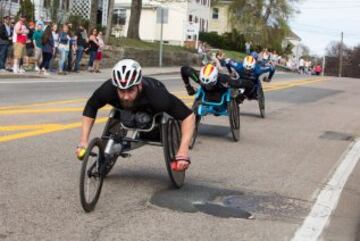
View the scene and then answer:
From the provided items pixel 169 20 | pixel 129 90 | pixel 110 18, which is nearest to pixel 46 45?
pixel 110 18

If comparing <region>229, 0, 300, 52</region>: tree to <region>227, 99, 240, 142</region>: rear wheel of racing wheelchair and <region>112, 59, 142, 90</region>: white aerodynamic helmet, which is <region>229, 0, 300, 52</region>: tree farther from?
<region>112, 59, 142, 90</region>: white aerodynamic helmet

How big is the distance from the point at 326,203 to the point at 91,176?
2749mm

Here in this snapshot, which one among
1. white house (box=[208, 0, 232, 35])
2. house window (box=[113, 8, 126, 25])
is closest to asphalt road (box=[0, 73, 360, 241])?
house window (box=[113, 8, 126, 25])

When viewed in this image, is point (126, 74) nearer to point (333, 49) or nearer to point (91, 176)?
point (91, 176)

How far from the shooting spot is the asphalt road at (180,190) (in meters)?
5.99

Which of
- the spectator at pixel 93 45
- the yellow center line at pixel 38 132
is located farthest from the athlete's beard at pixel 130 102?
the spectator at pixel 93 45

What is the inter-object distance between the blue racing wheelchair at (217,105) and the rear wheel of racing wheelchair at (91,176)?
470 centimetres

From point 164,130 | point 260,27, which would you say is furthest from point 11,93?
A: point 260,27

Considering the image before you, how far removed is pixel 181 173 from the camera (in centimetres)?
768

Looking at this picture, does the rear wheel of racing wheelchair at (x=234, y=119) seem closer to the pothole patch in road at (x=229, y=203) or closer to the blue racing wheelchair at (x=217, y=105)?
the blue racing wheelchair at (x=217, y=105)

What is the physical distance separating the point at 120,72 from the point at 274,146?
19.9 ft

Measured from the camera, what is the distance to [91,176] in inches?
251

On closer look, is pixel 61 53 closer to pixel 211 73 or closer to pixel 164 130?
pixel 211 73

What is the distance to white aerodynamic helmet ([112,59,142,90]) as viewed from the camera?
6256 millimetres
